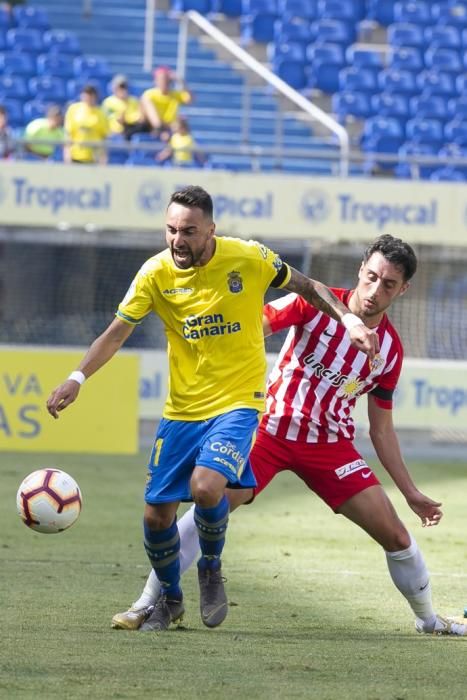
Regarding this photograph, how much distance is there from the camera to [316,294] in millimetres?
6289

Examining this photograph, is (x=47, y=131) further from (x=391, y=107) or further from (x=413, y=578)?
(x=413, y=578)

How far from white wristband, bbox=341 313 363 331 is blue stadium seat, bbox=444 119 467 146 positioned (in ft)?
49.3

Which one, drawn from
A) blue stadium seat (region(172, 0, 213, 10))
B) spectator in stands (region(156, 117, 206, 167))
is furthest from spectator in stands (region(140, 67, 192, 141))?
blue stadium seat (region(172, 0, 213, 10))

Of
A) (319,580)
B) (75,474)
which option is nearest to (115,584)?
(319,580)

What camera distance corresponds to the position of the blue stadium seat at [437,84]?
21.7m

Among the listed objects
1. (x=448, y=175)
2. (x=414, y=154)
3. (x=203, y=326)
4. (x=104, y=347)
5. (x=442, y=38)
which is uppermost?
(x=442, y=38)

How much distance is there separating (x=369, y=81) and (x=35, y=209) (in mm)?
7757

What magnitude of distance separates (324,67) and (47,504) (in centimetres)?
1644

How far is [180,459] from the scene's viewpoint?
19.9 ft

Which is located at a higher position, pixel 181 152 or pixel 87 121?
pixel 87 121

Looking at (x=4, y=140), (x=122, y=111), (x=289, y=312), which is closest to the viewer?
(x=289, y=312)

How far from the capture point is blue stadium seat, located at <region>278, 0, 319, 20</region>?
74.6 ft

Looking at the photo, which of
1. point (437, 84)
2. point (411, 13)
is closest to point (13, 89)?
point (437, 84)

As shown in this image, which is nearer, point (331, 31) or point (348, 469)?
point (348, 469)
